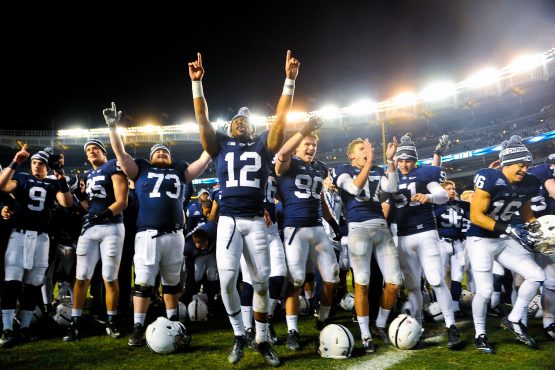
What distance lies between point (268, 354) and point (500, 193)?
127 inches

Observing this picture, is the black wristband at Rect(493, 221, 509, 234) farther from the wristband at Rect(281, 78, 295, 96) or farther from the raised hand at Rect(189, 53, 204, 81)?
the raised hand at Rect(189, 53, 204, 81)

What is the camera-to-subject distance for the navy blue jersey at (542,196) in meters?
6.57

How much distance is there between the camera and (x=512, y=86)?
31.8 m

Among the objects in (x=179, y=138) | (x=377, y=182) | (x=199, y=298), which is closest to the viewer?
(x=377, y=182)

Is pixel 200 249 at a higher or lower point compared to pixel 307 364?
higher

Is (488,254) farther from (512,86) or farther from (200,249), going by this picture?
(512,86)

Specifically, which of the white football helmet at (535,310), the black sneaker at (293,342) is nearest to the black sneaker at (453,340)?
the black sneaker at (293,342)

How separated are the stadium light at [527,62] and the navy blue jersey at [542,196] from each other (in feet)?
92.5

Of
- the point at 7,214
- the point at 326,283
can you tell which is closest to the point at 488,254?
the point at 326,283

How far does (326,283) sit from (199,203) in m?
3.86

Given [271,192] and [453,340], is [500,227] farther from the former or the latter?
[271,192]

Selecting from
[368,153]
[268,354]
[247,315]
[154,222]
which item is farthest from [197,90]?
[268,354]

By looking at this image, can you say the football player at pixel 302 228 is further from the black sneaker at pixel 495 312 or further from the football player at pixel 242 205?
the black sneaker at pixel 495 312

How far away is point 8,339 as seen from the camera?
4.94 meters
